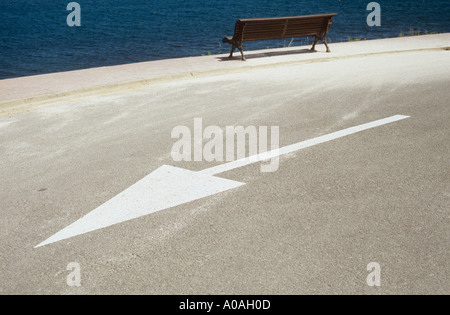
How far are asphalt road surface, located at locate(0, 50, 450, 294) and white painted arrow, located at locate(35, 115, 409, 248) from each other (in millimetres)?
126

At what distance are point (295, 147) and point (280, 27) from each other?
29.9 ft

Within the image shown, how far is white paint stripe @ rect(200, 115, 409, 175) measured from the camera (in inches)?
224

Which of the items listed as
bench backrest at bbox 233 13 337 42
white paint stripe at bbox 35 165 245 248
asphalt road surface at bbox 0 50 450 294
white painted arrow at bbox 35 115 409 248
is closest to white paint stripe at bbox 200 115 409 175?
white painted arrow at bbox 35 115 409 248

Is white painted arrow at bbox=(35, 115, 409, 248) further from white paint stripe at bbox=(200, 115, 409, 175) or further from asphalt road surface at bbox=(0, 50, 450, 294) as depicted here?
asphalt road surface at bbox=(0, 50, 450, 294)

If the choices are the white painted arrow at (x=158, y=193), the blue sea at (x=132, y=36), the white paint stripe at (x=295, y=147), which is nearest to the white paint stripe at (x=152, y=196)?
the white painted arrow at (x=158, y=193)

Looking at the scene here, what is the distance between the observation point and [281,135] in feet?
22.3

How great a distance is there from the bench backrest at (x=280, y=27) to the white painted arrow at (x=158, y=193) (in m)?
8.47

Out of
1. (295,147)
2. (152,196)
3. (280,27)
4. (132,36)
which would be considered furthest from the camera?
(132,36)

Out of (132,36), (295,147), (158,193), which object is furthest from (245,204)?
(132,36)

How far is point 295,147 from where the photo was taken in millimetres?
6277

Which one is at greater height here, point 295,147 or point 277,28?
point 277,28

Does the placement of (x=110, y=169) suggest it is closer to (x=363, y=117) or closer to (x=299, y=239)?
(x=299, y=239)

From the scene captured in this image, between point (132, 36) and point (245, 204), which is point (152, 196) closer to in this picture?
point (245, 204)

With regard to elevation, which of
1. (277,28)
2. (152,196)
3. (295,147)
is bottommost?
(152,196)
